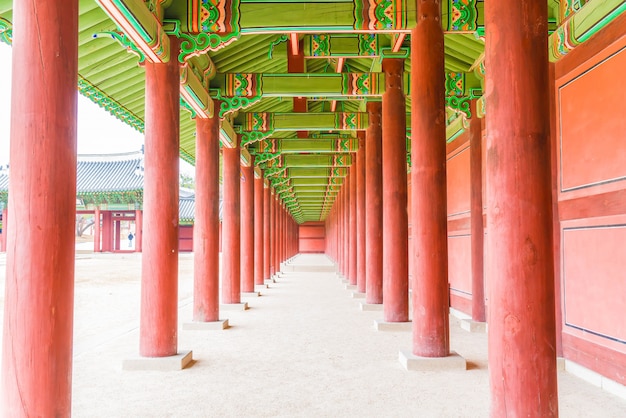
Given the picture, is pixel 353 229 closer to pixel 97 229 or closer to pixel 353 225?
pixel 353 225

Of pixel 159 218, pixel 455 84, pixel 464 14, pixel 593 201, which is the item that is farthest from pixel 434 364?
pixel 455 84

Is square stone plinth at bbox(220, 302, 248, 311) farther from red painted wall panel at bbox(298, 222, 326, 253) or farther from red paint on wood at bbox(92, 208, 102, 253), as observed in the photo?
red painted wall panel at bbox(298, 222, 326, 253)

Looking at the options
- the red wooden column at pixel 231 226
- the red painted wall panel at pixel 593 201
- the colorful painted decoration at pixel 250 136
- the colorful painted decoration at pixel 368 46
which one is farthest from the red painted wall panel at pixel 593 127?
the red wooden column at pixel 231 226

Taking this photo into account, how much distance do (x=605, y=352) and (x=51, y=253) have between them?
4.95 m

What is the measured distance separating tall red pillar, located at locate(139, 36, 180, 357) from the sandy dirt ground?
46cm

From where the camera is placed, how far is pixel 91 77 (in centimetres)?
704

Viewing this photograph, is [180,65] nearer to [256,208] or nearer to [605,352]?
[605,352]

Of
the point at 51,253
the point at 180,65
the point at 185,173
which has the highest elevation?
the point at 185,173

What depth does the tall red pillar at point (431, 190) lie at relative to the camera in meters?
5.79

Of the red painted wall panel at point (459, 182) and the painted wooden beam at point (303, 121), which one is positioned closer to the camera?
the red painted wall panel at point (459, 182)

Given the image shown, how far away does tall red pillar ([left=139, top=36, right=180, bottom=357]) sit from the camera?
583 centimetres

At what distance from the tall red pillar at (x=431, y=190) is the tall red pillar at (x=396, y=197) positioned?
2.24 m

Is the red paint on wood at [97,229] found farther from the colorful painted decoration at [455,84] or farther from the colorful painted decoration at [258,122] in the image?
the colorful painted decoration at [455,84]

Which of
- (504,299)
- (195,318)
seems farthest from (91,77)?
(504,299)
